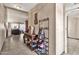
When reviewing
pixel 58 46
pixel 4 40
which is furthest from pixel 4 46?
pixel 58 46

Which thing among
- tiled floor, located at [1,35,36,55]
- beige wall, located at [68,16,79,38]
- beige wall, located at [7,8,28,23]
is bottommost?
tiled floor, located at [1,35,36,55]

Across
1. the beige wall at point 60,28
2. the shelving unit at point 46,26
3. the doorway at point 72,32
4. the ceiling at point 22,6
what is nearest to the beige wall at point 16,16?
the ceiling at point 22,6

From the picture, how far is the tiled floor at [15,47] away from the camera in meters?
1.53

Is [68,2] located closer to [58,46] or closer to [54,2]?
[54,2]

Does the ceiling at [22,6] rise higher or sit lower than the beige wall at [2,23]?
higher

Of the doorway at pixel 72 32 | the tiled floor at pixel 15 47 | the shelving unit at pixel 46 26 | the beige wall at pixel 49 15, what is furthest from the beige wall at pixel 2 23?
the doorway at pixel 72 32

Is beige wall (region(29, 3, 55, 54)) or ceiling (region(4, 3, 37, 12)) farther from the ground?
ceiling (region(4, 3, 37, 12))

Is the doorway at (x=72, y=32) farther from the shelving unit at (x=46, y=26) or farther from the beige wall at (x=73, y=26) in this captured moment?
the shelving unit at (x=46, y=26)

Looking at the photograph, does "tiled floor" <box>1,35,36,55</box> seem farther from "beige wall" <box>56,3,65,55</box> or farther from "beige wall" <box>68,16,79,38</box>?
"beige wall" <box>68,16,79,38</box>

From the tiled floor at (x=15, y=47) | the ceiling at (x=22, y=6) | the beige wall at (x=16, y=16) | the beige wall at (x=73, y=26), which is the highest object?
the ceiling at (x=22, y=6)

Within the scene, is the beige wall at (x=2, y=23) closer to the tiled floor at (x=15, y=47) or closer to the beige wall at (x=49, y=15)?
A: the tiled floor at (x=15, y=47)

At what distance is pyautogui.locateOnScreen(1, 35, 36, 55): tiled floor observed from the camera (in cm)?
153

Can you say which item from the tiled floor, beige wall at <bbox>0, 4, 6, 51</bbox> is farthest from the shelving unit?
beige wall at <bbox>0, 4, 6, 51</bbox>

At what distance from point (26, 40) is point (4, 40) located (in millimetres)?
288
